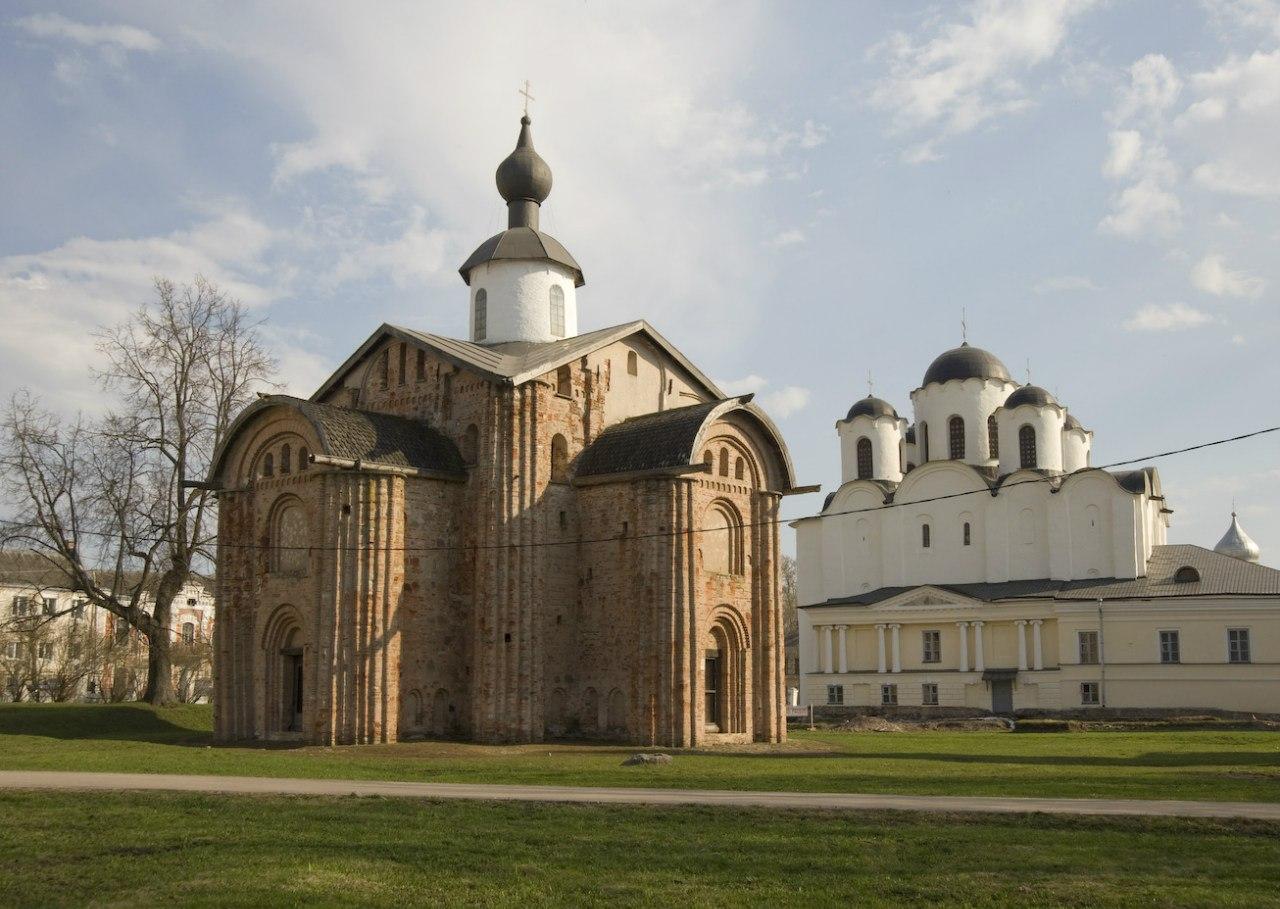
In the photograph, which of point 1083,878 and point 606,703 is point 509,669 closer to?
point 606,703

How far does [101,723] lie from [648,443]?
14.9 meters

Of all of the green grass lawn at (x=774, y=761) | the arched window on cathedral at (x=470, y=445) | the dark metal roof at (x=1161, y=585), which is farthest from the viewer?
the dark metal roof at (x=1161, y=585)

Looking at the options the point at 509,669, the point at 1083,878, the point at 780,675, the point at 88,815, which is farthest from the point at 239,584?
the point at 1083,878

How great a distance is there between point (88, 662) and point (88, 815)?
1336 inches

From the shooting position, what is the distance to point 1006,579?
49.3 metres

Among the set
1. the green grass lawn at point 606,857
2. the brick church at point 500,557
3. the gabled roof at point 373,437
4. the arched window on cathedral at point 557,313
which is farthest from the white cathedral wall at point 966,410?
the green grass lawn at point 606,857

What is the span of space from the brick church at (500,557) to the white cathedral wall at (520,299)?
226 centimetres

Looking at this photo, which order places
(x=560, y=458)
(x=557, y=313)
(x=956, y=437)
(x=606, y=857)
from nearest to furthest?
1. (x=606, y=857)
2. (x=560, y=458)
3. (x=557, y=313)
4. (x=956, y=437)

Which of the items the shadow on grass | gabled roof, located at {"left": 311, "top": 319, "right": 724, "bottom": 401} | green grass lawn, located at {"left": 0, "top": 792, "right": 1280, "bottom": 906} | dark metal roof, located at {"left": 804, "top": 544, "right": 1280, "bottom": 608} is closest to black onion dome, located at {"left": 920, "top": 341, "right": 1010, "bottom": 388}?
dark metal roof, located at {"left": 804, "top": 544, "right": 1280, "bottom": 608}

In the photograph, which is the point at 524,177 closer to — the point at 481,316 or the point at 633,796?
the point at 481,316

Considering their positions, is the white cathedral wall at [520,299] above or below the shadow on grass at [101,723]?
above

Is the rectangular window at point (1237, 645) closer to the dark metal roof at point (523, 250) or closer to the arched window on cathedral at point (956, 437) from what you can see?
the arched window on cathedral at point (956, 437)

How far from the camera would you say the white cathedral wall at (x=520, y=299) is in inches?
1298

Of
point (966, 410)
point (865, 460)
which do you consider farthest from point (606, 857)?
point (865, 460)
